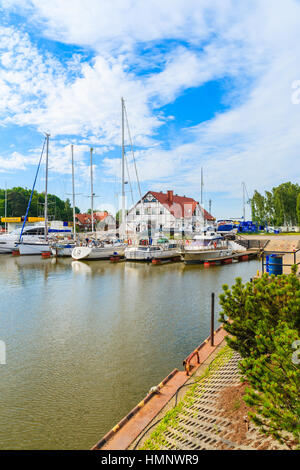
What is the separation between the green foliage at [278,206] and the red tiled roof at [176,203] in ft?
50.0

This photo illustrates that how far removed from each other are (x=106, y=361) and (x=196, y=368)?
3.75m

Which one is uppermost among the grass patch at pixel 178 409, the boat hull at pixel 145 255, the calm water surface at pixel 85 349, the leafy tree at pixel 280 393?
the leafy tree at pixel 280 393

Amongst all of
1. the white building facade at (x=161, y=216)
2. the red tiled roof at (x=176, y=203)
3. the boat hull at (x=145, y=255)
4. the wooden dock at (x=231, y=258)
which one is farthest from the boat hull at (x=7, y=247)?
the wooden dock at (x=231, y=258)

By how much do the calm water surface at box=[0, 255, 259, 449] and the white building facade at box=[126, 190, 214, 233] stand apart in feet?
128

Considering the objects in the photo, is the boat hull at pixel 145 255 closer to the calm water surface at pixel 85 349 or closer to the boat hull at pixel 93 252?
the boat hull at pixel 93 252

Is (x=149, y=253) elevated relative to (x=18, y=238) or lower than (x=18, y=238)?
lower

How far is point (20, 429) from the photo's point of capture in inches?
281

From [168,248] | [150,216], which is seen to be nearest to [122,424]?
[168,248]

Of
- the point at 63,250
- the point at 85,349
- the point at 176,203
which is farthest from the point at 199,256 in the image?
the point at 176,203

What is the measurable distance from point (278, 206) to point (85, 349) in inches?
2675

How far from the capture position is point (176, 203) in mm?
70312

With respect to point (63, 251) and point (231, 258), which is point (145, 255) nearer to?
point (231, 258)

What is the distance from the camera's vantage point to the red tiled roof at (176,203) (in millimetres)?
66000
